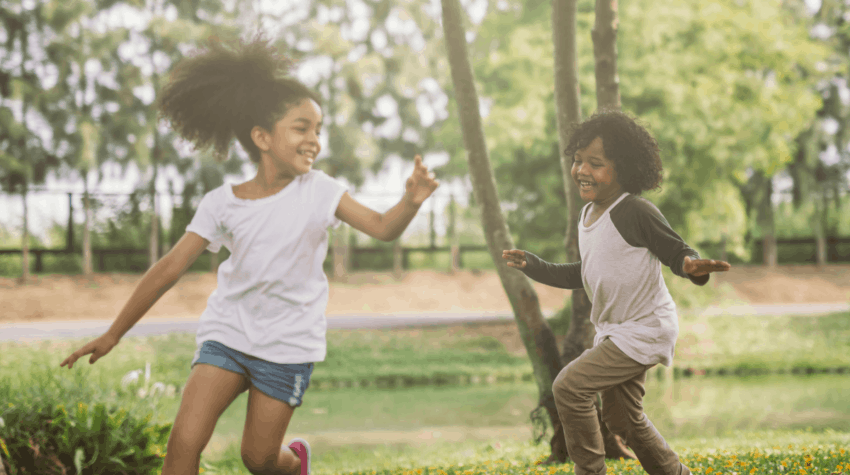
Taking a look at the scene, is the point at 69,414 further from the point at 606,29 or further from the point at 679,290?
the point at 679,290

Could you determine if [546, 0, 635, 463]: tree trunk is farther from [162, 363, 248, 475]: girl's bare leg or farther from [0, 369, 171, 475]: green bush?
[0, 369, 171, 475]: green bush

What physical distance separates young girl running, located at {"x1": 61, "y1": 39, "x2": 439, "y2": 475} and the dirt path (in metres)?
13.7

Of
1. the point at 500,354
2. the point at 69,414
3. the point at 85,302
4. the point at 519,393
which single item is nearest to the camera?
the point at 69,414

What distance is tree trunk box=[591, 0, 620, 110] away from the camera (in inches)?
174

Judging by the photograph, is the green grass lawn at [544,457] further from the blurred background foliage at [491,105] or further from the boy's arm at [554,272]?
the blurred background foliage at [491,105]

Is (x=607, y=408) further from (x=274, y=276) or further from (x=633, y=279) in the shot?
(x=274, y=276)

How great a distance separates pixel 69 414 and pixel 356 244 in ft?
54.4

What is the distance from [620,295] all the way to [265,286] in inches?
55.1

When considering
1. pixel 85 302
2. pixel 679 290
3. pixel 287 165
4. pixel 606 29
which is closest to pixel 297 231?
pixel 287 165

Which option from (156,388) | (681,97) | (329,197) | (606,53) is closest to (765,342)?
(681,97)

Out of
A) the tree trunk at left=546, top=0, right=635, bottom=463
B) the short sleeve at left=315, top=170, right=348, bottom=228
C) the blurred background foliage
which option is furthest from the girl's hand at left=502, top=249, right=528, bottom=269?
the blurred background foliage

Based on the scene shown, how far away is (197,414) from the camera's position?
2752 millimetres

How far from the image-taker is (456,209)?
805 inches

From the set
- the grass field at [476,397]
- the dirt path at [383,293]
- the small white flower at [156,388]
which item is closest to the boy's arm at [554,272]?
the grass field at [476,397]
